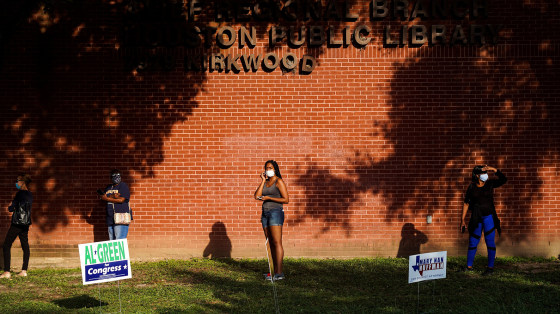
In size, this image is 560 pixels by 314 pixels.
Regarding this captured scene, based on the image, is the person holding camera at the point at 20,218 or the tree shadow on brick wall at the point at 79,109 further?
the tree shadow on brick wall at the point at 79,109

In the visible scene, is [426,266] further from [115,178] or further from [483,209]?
[115,178]

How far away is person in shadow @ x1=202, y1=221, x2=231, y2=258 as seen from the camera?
12008 mm

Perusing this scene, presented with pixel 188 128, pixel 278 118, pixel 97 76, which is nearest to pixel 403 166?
pixel 278 118

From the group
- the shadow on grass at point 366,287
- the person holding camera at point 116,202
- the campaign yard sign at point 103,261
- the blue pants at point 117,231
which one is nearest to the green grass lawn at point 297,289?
the shadow on grass at point 366,287

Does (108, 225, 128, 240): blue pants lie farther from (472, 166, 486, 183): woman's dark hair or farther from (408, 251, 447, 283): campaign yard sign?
(472, 166, 486, 183): woman's dark hair

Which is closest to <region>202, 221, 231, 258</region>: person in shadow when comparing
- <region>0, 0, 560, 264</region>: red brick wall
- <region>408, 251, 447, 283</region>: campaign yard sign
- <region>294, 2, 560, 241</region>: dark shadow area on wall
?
<region>0, 0, 560, 264</region>: red brick wall

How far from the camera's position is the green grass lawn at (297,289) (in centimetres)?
811

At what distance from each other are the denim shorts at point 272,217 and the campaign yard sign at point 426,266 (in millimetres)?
2687

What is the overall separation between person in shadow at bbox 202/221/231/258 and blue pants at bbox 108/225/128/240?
179 centimetres

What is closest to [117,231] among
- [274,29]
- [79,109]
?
[79,109]

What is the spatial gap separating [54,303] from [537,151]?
930cm

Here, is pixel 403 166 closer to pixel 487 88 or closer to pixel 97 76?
pixel 487 88

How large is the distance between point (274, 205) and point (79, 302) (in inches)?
132

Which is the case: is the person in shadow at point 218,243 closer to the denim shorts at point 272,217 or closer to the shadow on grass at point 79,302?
the denim shorts at point 272,217
